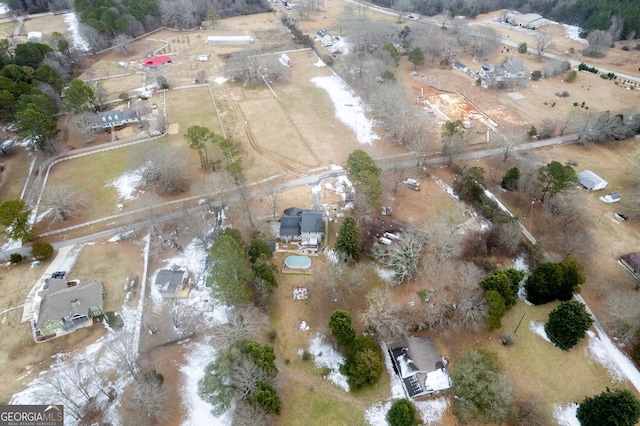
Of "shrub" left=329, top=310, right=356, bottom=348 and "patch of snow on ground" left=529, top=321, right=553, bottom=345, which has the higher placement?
"shrub" left=329, top=310, right=356, bottom=348

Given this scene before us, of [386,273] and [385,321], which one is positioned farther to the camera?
[386,273]

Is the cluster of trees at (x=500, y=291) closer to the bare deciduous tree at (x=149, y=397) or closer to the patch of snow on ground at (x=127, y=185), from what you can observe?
the bare deciduous tree at (x=149, y=397)

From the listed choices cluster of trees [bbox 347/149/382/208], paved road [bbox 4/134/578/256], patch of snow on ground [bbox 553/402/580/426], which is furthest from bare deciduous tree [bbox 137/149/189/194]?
patch of snow on ground [bbox 553/402/580/426]

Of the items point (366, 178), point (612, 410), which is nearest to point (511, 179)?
point (366, 178)

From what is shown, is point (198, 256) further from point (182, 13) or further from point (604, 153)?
point (182, 13)

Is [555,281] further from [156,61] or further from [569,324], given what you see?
[156,61]

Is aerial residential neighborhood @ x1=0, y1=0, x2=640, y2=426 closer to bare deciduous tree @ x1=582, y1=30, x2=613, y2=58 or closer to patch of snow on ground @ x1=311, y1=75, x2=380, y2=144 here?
patch of snow on ground @ x1=311, y1=75, x2=380, y2=144

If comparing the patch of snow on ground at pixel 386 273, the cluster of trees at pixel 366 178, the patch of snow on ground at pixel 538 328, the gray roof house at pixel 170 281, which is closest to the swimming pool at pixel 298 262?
the patch of snow on ground at pixel 386 273
